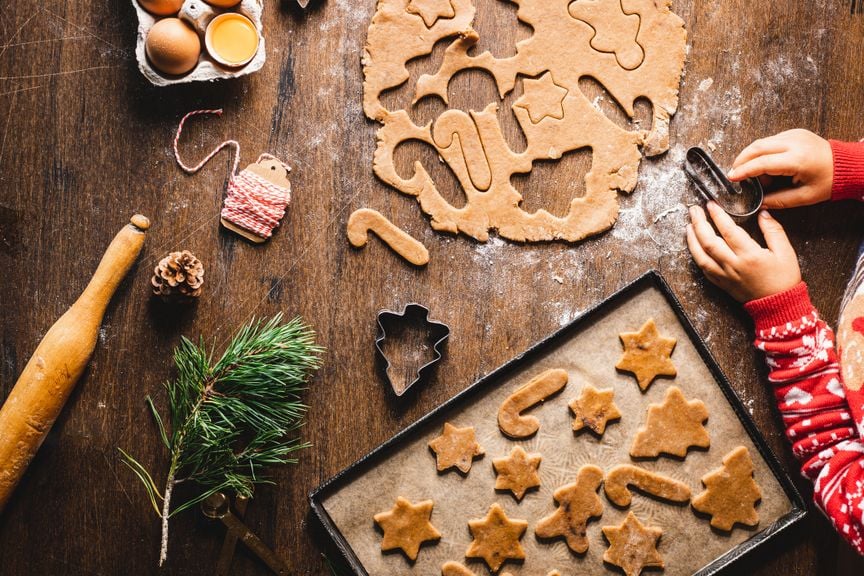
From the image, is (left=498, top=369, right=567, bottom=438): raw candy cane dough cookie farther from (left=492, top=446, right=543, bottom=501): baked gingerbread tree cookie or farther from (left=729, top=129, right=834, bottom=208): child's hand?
(left=729, top=129, right=834, bottom=208): child's hand

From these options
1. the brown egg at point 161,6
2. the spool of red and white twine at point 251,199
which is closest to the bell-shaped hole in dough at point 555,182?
the spool of red and white twine at point 251,199

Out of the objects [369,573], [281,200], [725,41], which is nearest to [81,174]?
[281,200]

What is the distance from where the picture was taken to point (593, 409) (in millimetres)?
1093

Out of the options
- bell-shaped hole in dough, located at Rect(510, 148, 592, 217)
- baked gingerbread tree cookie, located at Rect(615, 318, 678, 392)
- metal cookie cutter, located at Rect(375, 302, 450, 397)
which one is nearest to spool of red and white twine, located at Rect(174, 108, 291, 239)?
metal cookie cutter, located at Rect(375, 302, 450, 397)

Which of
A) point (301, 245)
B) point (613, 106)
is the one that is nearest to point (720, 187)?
point (613, 106)

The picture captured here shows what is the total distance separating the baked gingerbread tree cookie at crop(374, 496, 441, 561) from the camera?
3.52 feet

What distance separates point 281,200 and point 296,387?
312mm

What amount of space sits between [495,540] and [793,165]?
78cm

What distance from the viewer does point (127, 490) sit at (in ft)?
3.60

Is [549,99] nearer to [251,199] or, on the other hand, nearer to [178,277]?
[251,199]

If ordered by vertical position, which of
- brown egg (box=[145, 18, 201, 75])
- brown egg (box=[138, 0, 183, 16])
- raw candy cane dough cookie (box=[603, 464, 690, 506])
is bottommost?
raw candy cane dough cookie (box=[603, 464, 690, 506])

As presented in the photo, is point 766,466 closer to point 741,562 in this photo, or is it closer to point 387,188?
point 741,562

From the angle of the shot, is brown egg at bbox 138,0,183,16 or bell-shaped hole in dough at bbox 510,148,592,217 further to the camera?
bell-shaped hole in dough at bbox 510,148,592,217

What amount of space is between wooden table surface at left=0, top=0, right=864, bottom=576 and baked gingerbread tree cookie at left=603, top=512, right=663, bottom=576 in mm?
164
